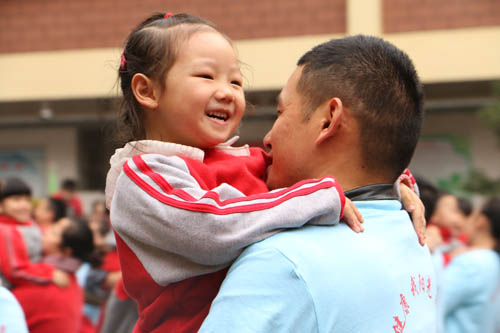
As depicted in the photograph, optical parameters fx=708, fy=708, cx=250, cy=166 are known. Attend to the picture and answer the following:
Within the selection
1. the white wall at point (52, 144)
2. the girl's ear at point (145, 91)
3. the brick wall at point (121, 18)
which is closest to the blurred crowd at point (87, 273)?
the girl's ear at point (145, 91)

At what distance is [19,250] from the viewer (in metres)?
4.64

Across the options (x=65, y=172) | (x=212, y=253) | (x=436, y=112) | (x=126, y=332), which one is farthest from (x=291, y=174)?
(x=65, y=172)

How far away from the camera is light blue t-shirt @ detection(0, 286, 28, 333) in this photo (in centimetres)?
245

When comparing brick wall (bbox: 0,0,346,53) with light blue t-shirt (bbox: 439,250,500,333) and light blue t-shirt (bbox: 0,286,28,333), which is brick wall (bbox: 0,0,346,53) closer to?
light blue t-shirt (bbox: 439,250,500,333)

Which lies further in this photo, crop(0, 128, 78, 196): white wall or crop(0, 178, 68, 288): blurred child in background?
crop(0, 128, 78, 196): white wall

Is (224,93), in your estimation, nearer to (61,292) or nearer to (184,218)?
(184,218)

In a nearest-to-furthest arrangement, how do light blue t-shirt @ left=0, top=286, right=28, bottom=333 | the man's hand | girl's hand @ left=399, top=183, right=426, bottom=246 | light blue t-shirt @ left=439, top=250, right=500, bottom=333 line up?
1. girl's hand @ left=399, top=183, right=426, bottom=246
2. light blue t-shirt @ left=0, top=286, right=28, bottom=333
3. light blue t-shirt @ left=439, top=250, right=500, bottom=333
4. the man's hand

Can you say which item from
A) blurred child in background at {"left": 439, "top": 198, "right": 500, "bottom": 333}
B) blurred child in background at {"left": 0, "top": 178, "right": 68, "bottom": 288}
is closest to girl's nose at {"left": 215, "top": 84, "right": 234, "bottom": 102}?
blurred child in background at {"left": 439, "top": 198, "right": 500, "bottom": 333}

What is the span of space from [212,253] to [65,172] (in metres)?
13.4

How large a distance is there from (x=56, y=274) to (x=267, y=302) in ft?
11.5

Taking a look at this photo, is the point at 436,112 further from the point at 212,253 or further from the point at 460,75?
the point at 212,253

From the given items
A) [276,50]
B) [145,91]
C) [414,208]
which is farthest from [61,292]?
[276,50]

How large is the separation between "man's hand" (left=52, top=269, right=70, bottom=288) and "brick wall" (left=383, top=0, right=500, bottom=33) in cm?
911

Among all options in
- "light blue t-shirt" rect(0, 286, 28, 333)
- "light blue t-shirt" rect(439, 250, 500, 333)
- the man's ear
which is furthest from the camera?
"light blue t-shirt" rect(439, 250, 500, 333)
